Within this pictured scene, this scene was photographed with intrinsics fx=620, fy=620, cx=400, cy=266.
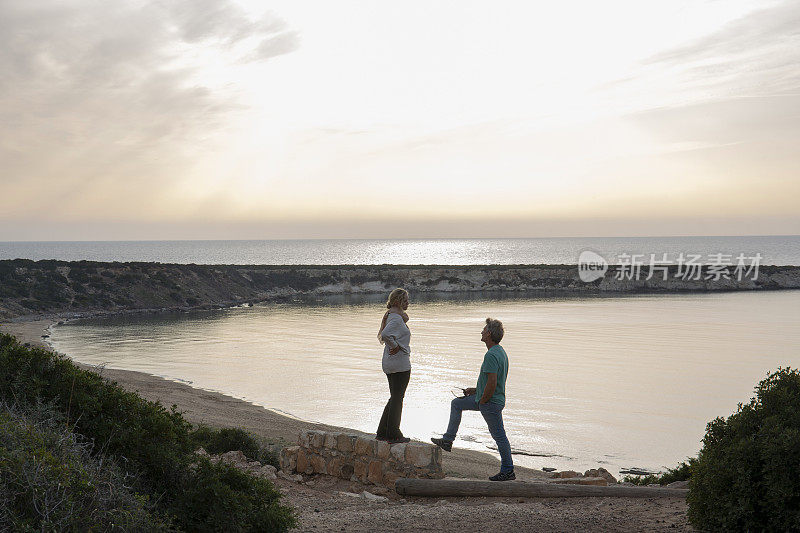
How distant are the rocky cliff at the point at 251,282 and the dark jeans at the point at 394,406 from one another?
3674 cm

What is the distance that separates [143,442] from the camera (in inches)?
227

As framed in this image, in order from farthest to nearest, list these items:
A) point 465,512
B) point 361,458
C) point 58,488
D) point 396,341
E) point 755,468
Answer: point 361,458
point 396,341
point 465,512
point 755,468
point 58,488

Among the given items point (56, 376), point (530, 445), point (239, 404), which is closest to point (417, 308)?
point (239, 404)

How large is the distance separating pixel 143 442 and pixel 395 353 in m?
3.36

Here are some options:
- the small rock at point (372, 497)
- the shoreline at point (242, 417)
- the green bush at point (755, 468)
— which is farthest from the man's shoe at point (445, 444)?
the green bush at point (755, 468)

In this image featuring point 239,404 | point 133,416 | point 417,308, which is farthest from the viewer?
point 417,308

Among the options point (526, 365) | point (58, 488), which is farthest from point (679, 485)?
point (526, 365)

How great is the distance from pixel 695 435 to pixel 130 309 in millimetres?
41721

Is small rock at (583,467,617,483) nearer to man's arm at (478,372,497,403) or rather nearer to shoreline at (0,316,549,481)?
shoreline at (0,316,549,481)

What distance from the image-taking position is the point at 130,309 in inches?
1791

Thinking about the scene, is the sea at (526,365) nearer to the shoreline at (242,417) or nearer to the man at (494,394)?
the shoreline at (242,417)

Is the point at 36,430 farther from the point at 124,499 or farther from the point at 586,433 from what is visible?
the point at 586,433

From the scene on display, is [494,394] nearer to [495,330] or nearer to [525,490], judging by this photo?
[495,330]

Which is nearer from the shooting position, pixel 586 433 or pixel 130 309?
pixel 586 433
